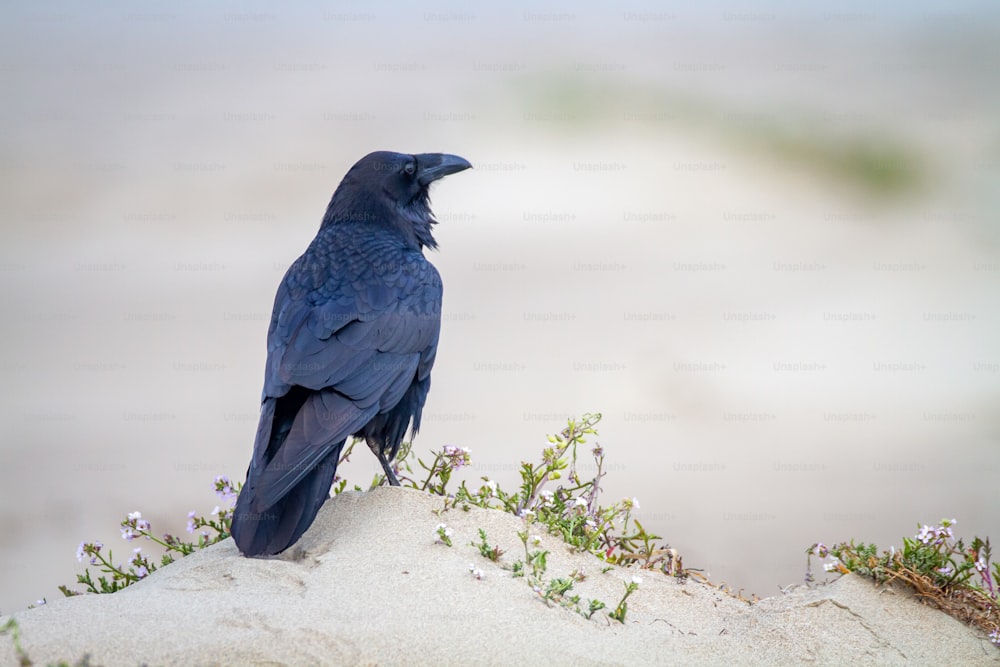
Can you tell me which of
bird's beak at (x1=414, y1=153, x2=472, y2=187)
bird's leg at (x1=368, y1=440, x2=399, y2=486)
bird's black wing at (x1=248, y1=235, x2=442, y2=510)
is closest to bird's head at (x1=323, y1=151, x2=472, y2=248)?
bird's beak at (x1=414, y1=153, x2=472, y2=187)

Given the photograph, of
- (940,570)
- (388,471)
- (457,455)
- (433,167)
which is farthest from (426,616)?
(433,167)

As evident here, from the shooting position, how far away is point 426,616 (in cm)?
387

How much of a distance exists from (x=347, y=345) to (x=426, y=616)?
5.78 ft

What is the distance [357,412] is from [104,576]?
61.2 inches

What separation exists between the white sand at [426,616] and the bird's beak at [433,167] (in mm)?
2308

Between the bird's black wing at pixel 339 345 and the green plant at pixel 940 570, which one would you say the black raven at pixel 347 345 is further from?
the green plant at pixel 940 570

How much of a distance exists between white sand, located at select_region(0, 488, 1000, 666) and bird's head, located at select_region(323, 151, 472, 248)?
1.95 metres

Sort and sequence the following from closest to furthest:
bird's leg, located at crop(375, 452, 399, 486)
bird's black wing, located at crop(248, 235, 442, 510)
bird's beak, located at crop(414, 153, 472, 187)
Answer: bird's black wing, located at crop(248, 235, 442, 510) → bird's leg, located at crop(375, 452, 399, 486) → bird's beak, located at crop(414, 153, 472, 187)

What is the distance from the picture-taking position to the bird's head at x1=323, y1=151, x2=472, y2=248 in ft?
20.5

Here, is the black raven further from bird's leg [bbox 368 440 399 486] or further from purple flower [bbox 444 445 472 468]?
purple flower [bbox 444 445 472 468]

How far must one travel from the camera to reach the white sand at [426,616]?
11.5 ft

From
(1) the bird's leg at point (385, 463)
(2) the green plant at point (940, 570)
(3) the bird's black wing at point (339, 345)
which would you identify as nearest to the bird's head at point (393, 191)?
(3) the bird's black wing at point (339, 345)

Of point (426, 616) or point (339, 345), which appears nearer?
point (426, 616)

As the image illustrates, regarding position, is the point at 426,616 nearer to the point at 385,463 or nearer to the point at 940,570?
the point at 385,463
